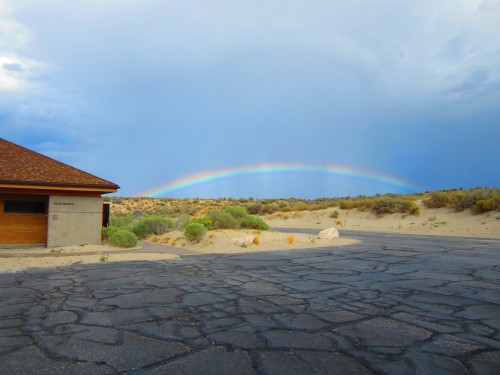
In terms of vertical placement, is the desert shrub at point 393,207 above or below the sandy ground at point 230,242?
above

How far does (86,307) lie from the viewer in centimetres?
709

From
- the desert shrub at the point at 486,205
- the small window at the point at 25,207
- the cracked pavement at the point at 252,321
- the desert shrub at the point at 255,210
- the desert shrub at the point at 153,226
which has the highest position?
the desert shrub at the point at 255,210

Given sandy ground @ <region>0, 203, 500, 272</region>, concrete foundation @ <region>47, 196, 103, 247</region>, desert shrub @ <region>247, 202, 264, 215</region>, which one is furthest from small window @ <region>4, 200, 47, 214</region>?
desert shrub @ <region>247, 202, 264, 215</region>

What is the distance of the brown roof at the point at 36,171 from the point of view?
56.2 ft

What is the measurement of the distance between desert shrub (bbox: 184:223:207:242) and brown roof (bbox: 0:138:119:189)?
12.2 feet

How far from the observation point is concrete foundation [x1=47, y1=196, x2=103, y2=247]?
1795cm

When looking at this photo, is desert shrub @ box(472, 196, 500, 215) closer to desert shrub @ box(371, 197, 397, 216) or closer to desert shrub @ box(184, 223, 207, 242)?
desert shrub @ box(371, 197, 397, 216)

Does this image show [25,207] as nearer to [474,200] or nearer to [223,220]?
[223,220]

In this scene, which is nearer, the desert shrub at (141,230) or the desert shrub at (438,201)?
the desert shrub at (141,230)

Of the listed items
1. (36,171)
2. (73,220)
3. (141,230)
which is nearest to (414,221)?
(141,230)

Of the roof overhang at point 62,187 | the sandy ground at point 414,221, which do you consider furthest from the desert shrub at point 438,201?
the roof overhang at point 62,187

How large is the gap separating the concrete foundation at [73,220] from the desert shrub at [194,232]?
397 cm

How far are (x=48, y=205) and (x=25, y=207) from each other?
1.02 meters

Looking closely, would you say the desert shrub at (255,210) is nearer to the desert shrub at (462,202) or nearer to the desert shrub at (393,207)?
the desert shrub at (393,207)
